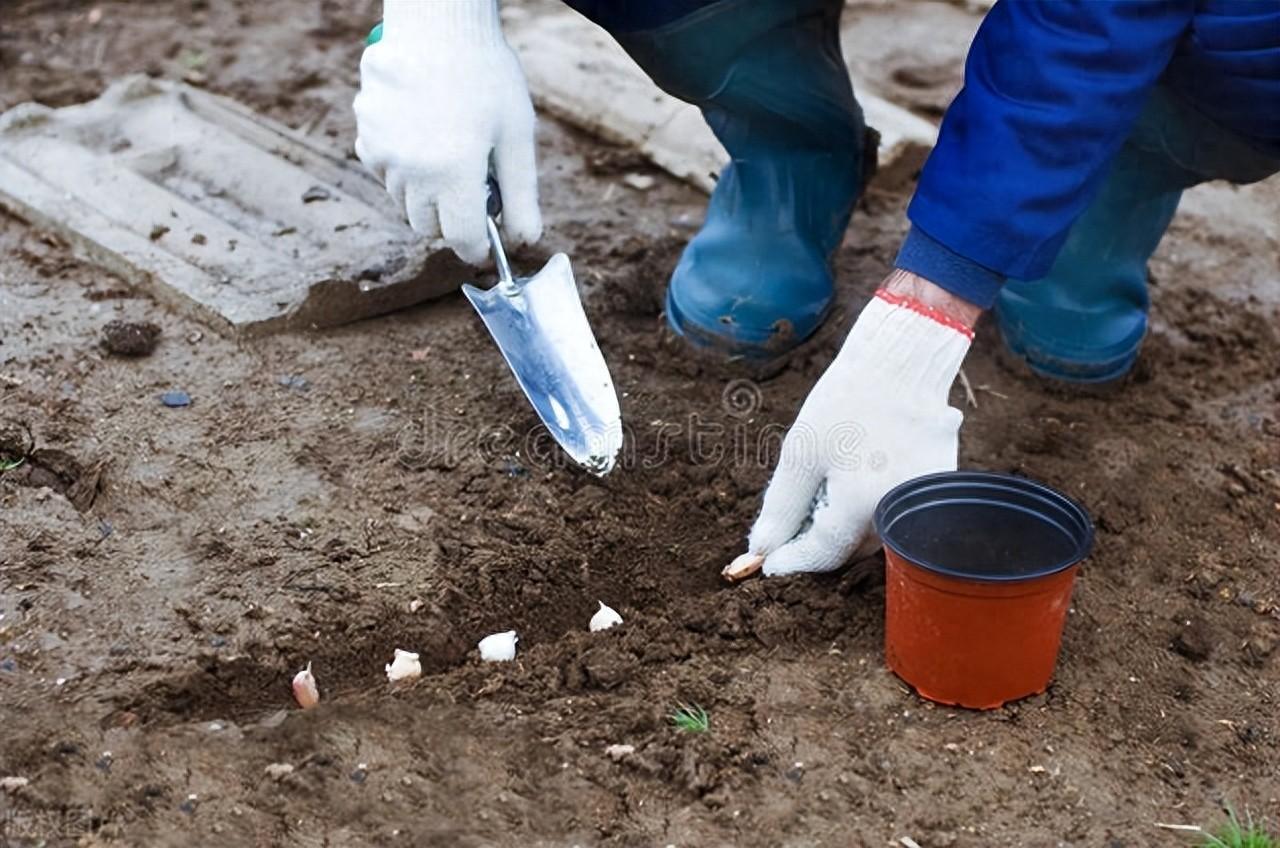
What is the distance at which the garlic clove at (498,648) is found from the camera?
203cm

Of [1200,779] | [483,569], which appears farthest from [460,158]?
[1200,779]

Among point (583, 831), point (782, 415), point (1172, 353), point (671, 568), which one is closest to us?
point (583, 831)

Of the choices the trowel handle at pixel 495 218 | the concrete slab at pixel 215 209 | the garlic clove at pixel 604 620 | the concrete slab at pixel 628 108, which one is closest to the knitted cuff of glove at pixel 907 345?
the garlic clove at pixel 604 620

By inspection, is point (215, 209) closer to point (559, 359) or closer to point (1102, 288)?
point (559, 359)

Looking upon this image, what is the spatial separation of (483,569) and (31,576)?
22.8 inches

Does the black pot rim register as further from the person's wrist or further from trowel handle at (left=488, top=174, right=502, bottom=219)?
trowel handle at (left=488, top=174, right=502, bottom=219)

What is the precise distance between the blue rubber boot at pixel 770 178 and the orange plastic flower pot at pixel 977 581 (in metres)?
0.73

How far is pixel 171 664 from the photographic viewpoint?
194 centimetres

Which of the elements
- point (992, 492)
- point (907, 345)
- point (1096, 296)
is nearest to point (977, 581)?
point (992, 492)

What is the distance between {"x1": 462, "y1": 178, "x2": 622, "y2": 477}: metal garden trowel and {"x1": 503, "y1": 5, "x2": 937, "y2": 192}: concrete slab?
891 millimetres

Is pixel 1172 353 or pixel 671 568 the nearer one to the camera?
pixel 671 568

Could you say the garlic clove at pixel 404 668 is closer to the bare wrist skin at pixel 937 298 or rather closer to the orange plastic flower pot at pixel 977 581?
the orange plastic flower pot at pixel 977 581

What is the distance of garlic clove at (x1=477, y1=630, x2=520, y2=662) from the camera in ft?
6.66

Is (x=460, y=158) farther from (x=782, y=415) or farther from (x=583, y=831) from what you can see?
(x=583, y=831)
